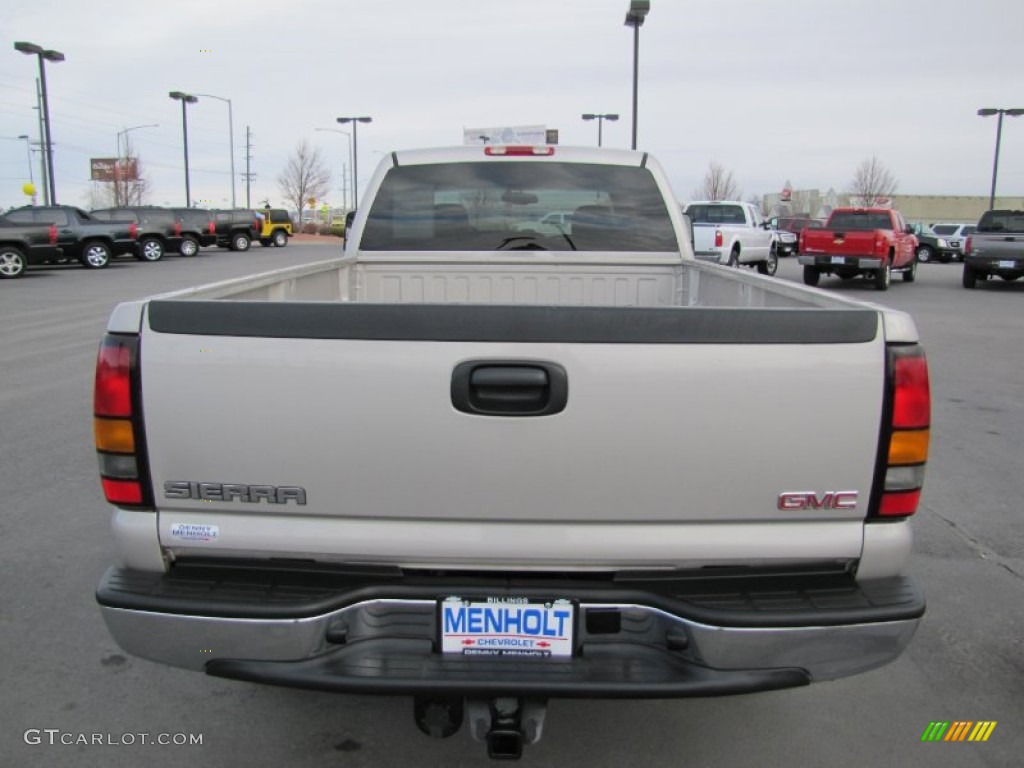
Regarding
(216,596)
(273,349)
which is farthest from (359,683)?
(273,349)

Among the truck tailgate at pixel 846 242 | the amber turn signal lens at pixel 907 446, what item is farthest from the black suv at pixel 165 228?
the amber turn signal lens at pixel 907 446

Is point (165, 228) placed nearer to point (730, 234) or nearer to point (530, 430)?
point (730, 234)

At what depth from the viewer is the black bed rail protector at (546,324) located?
2.17 meters

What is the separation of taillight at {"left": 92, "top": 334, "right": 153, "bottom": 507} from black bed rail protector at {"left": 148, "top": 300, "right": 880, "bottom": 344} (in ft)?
0.99

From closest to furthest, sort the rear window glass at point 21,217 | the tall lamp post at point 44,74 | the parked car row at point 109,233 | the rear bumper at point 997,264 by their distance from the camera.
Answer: the rear bumper at point 997,264, the parked car row at point 109,233, the rear window glass at point 21,217, the tall lamp post at point 44,74

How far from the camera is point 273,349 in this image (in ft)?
7.17

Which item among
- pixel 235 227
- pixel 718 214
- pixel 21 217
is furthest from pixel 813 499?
pixel 235 227

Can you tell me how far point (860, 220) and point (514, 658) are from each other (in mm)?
20217

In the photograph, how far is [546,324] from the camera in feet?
7.14

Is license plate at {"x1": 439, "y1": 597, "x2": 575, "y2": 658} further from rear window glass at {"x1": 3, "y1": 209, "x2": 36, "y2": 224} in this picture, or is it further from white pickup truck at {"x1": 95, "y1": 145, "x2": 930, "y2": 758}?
rear window glass at {"x1": 3, "y1": 209, "x2": 36, "y2": 224}

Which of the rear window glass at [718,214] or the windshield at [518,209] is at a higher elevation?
the rear window glass at [718,214]

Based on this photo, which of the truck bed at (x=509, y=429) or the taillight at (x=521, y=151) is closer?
the truck bed at (x=509, y=429)

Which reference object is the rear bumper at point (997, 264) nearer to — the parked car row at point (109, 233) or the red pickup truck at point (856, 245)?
the red pickup truck at point (856, 245)
